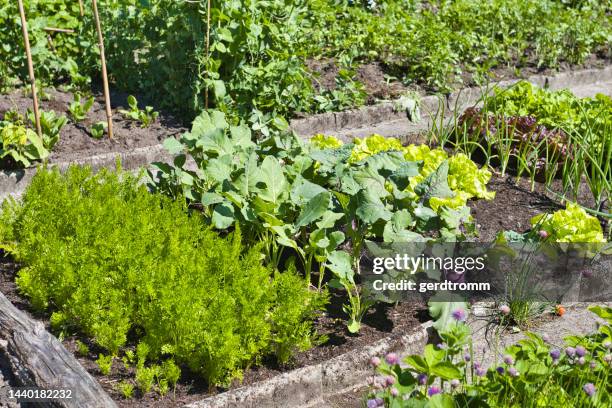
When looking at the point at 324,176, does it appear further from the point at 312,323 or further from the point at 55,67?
the point at 55,67

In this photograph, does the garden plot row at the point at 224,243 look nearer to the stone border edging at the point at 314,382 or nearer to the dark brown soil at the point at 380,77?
the stone border edging at the point at 314,382

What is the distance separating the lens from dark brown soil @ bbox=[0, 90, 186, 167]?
19.4 feet

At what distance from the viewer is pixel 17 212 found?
4703 millimetres

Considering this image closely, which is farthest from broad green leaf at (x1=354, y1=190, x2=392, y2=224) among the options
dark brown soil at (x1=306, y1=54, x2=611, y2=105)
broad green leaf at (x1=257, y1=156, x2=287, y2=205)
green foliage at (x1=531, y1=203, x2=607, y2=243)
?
dark brown soil at (x1=306, y1=54, x2=611, y2=105)

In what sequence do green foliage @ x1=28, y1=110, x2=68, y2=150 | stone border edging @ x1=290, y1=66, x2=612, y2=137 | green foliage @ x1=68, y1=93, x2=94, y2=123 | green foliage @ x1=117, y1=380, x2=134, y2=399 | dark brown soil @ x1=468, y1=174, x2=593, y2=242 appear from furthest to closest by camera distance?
stone border edging @ x1=290, y1=66, x2=612, y2=137
green foliage @ x1=68, y1=93, x2=94, y2=123
green foliage @ x1=28, y1=110, x2=68, y2=150
dark brown soil @ x1=468, y1=174, x2=593, y2=242
green foliage @ x1=117, y1=380, x2=134, y2=399

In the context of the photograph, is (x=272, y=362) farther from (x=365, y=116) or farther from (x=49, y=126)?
(x=365, y=116)

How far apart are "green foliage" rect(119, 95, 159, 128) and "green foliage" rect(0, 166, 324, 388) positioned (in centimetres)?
170

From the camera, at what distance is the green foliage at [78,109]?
619 centimetres

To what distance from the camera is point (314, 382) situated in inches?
146

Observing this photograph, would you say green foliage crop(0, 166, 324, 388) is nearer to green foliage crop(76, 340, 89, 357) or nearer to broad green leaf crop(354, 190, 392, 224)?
green foliage crop(76, 340, 89, 357)

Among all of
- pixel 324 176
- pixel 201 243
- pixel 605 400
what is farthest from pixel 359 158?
pixel 605 400

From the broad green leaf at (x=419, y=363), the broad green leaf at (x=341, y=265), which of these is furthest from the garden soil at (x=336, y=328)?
the broad green leaf at (x=419, y=363)

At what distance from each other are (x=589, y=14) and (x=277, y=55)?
18.0 ft

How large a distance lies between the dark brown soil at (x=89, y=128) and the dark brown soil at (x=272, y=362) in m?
1.41
